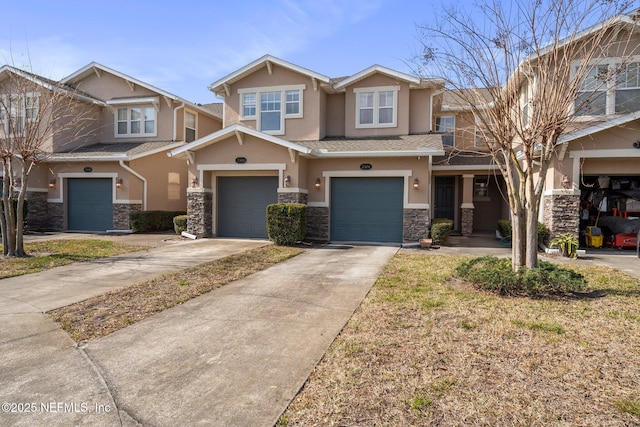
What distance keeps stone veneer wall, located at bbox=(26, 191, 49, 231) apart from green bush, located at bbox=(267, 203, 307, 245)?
1124 cm

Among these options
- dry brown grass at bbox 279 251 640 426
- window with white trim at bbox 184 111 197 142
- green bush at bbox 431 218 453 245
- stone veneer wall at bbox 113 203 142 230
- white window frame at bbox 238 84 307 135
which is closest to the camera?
dry brown grass at bbox 279 251 640 426

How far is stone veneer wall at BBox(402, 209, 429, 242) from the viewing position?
41.5 feet

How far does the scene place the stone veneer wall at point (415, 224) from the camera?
1264 centimetres

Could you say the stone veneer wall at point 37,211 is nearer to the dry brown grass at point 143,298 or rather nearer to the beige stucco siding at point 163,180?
the beige stucco siding at point 163,180

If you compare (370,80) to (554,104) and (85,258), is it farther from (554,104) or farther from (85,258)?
(85,258)

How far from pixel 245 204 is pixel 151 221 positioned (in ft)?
15.4

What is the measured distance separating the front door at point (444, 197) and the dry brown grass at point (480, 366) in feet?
38.6

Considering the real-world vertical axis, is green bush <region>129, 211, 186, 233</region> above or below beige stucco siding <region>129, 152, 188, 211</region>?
below

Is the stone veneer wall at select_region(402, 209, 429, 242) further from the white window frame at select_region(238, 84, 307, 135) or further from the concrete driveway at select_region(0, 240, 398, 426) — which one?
the concrete driveway at select_region(0, 240, 398, 426)

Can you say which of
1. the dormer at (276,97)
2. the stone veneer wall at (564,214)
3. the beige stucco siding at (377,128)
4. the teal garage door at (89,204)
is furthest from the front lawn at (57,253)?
the stone veneer wall at (564,214)

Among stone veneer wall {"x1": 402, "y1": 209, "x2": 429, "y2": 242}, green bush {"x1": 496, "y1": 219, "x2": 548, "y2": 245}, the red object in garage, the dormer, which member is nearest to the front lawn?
the dormer

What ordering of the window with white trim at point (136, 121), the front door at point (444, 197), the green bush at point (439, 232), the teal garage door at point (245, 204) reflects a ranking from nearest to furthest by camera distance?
the green bush at point (439, 232) < the teal garage door at point (245, 204) < the front door at point (444, 197) < the window with white trim at point (136, 121)

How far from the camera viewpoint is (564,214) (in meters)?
11.0

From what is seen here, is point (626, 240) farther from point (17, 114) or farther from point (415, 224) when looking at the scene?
point (17, 114)
